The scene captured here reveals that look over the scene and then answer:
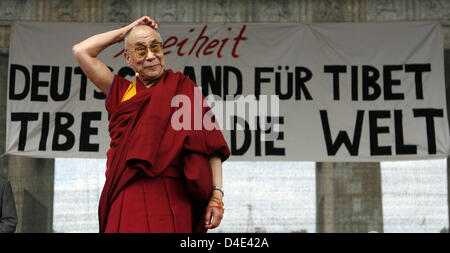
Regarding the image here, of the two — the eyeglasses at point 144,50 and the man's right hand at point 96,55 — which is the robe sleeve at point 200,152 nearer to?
the eyeglasses at point 144,50

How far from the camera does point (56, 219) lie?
7652 mm

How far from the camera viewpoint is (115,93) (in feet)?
10.9

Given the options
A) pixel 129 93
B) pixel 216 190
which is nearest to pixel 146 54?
pixel 129 93

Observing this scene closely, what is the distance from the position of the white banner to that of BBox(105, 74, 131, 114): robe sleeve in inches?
156

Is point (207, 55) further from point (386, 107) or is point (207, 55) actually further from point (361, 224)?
point (361, 224)

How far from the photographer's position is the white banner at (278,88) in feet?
23.9

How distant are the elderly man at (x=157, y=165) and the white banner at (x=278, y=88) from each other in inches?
160

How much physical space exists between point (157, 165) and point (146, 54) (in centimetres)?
53

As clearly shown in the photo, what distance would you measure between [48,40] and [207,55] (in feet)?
5.28

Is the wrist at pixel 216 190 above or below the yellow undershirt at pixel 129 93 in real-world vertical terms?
below

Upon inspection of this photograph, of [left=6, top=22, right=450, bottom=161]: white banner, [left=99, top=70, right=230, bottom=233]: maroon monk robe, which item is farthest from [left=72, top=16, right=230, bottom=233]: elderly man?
[left=6, top=22, right=450, bottom=161]: white banner

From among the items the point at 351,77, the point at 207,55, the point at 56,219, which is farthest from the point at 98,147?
the point at 351,77

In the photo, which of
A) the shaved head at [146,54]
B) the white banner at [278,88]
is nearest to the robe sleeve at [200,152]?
the shaved head at [146,54]

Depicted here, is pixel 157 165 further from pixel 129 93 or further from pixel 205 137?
pixel 129 93
